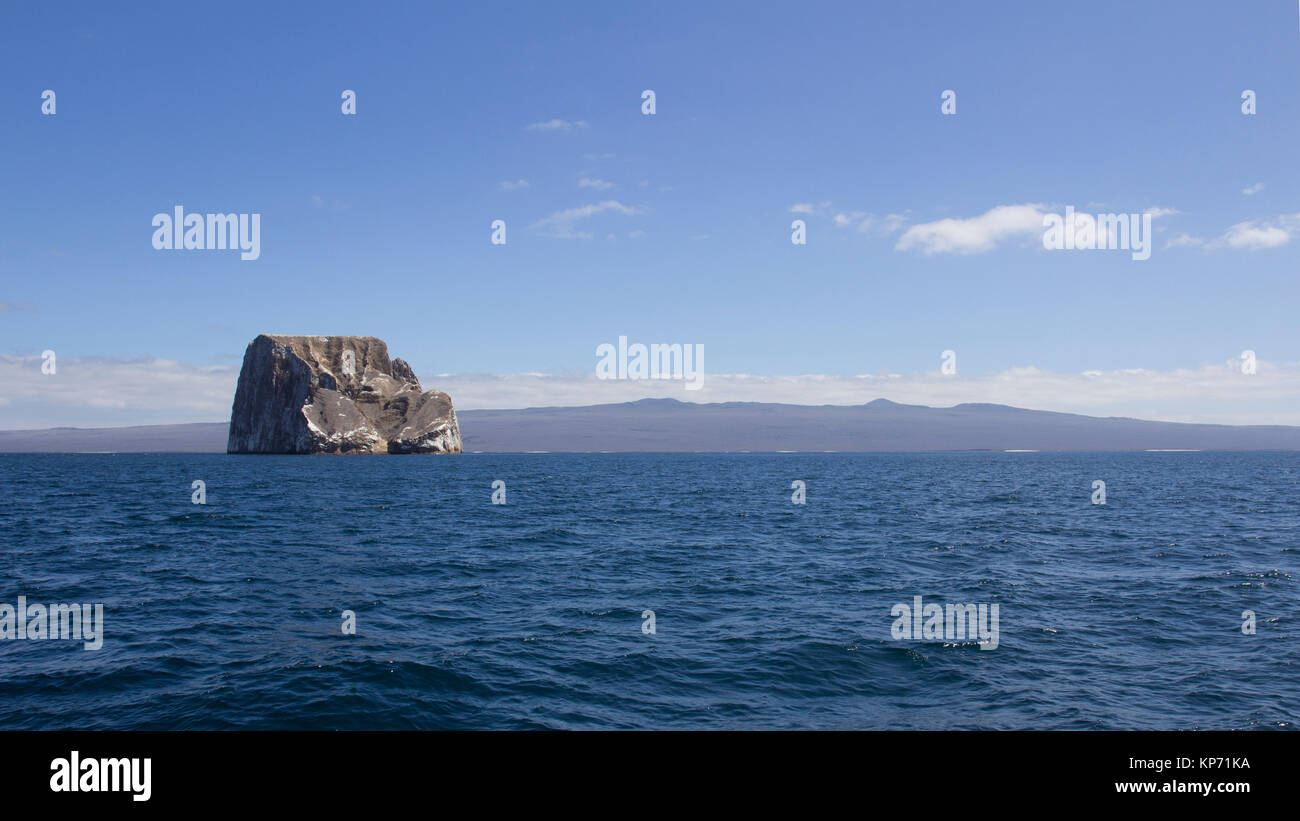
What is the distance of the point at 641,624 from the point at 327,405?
6648 inches

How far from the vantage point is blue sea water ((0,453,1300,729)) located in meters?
13.5

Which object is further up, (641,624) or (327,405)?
(327,405)

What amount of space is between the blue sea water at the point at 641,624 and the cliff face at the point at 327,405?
5142 inches

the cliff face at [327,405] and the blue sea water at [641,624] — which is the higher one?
the cliff face at [327,405]

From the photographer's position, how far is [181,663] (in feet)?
52.4

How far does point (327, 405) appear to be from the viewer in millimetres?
168125

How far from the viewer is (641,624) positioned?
19453mm

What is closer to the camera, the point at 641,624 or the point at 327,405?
the point at 641,624

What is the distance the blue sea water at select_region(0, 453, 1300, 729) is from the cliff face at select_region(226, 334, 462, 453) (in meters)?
131

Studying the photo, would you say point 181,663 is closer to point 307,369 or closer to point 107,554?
point 107,554

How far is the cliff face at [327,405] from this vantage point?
550 feet
